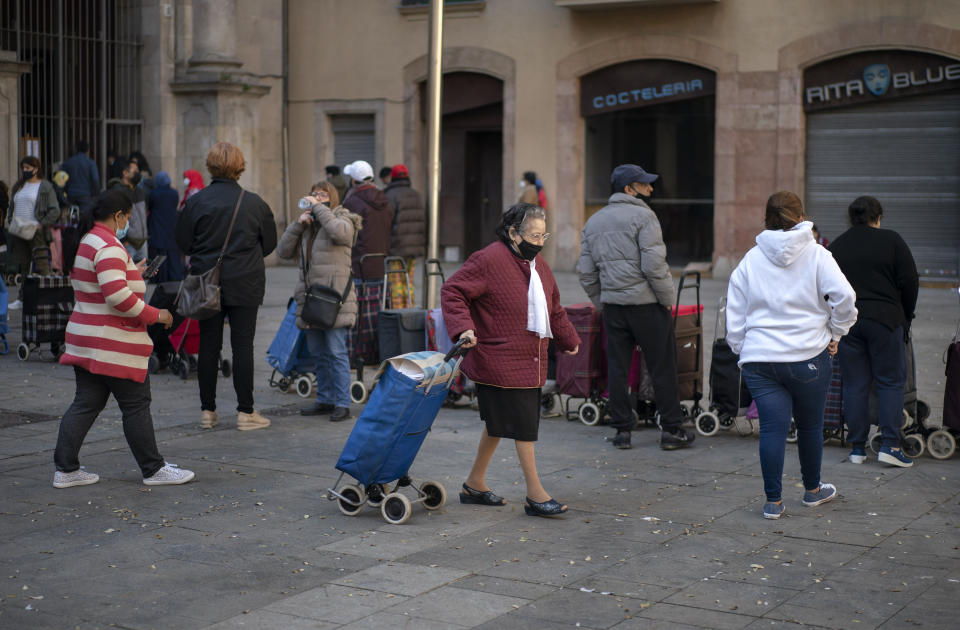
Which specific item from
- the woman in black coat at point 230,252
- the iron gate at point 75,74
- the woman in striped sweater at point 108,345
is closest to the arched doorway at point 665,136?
the iron gate at point 75,74

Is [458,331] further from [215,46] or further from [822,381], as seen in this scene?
[215,46]

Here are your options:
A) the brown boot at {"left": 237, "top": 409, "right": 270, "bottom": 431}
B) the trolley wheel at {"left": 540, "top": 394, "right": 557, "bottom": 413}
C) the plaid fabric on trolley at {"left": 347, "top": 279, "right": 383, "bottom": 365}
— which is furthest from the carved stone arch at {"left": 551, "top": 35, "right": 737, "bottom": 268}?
the brown boot at {"left": 237, "top": 409, "right": 270, "bottom": 431}

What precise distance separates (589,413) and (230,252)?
2830mm

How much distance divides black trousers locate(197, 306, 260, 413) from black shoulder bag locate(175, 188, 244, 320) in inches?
7.1

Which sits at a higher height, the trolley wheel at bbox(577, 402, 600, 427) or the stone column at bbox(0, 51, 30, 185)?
the stone column at bbox(0, 51, 30, 185)

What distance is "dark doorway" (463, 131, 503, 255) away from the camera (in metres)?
25.2

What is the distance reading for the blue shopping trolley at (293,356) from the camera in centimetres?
1058

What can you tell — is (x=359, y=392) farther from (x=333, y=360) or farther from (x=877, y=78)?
(x=877, y=78)

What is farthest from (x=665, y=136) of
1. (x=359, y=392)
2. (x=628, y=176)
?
(x=628, y=176)

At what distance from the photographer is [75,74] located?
2244 cm

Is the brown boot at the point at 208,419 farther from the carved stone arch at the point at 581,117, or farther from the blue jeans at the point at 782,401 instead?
the carved stone arch at the point at 581,117

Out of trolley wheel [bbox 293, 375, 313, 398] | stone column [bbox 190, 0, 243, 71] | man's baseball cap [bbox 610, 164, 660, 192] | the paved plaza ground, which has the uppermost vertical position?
stone column [bbox 190, 0, 243, 71]

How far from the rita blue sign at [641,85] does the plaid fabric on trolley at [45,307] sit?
42.0 feet

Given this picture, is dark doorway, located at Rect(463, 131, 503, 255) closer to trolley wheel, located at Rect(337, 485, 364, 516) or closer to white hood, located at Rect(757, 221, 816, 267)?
white hood, located at Rect(757, 221, 816, 267)
